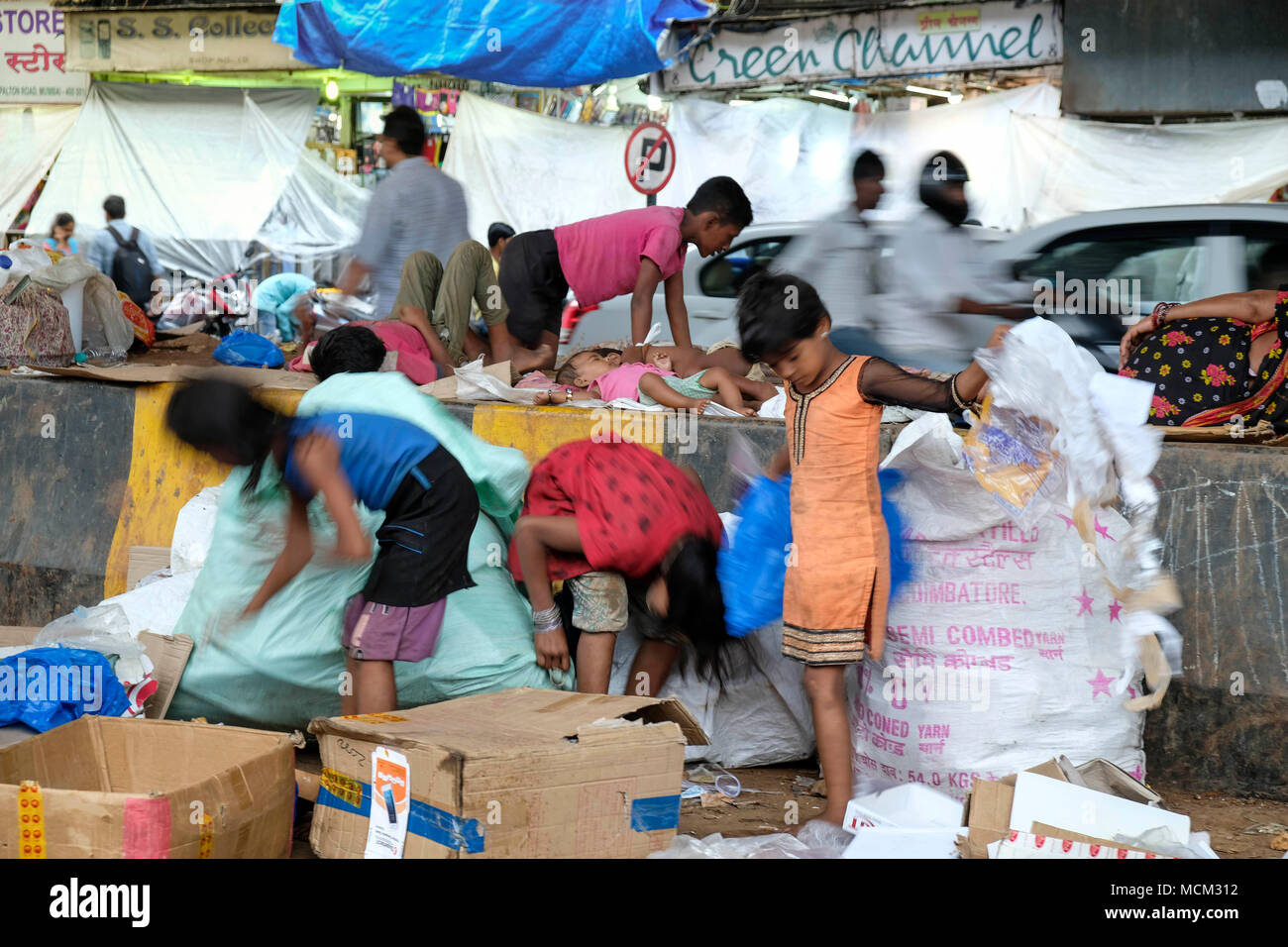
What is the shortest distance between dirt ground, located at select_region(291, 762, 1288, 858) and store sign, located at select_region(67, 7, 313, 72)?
9827 mm

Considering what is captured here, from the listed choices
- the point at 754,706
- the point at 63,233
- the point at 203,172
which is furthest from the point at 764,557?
the point at 203,172

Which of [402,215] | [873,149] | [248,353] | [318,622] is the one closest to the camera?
[318,622]

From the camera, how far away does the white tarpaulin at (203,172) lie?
13.6 m

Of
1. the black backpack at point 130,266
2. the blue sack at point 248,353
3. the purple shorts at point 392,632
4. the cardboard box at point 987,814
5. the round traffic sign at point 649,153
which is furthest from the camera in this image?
the black backpack at point 130,266

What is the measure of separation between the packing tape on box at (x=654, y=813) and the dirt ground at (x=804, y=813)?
0.40 metres

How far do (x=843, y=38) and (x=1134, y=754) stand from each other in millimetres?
6978

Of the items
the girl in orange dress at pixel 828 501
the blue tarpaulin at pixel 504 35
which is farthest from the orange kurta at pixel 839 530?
the blue tarpaulin at pixel 504 35

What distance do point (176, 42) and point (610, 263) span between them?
27.8ft

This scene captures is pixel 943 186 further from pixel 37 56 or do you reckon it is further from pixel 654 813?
pixel 37 56

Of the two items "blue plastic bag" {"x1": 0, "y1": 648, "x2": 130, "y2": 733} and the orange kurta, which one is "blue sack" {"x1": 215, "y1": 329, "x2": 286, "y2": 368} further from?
the orange kurta

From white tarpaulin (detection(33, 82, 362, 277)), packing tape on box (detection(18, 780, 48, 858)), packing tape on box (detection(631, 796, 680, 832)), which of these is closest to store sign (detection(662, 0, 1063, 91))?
white tarpaulin (detection(33, 82, 362, 277))

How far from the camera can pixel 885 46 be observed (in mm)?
9172

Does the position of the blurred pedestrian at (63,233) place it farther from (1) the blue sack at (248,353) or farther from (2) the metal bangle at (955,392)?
(2) the metal bangle at (955,392)

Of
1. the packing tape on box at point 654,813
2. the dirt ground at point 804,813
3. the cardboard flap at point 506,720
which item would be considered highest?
the cardboard flap at point 506,720
